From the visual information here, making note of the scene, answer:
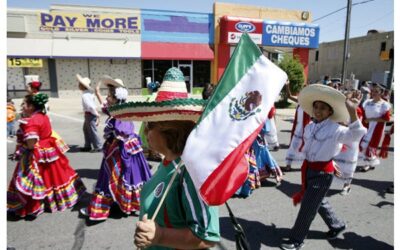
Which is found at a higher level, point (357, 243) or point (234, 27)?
point (234, 27)

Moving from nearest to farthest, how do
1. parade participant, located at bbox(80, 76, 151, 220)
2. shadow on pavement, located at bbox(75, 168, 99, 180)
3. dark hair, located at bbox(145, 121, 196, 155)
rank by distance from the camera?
dark hair, located at bbox(145, 121, 196, 155) → parade participant, located at bbox(80, 76, 151, 220) → shadow on pavement, located at bbox(75, 168, 99, 180)

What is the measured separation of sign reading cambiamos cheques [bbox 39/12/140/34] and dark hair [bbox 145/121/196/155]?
21.4 meters

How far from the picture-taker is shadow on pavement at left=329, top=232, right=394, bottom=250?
377 cm

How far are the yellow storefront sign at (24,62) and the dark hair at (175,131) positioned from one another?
21242mm

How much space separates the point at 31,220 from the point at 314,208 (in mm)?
3711

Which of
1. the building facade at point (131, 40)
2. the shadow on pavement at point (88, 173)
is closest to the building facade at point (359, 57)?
the building facade at point (131, 40)

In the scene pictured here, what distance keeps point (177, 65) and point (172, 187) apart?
72.5 ft

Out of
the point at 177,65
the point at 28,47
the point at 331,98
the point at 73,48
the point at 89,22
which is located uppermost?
the point at 89,22

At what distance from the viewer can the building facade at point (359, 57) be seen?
3256 cm

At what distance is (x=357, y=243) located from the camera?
3.85m

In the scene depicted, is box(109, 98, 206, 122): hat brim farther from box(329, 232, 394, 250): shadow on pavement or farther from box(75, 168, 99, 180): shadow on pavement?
box(75, 168, 99, 180): shadow on pavement

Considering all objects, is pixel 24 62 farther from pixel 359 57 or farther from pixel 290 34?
pixel 359 57

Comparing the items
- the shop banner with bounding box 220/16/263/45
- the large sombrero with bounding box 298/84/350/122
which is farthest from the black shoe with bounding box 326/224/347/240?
the shop banner with bounding box 220/16/263/45

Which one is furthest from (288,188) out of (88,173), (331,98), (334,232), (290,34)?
(290,34)
